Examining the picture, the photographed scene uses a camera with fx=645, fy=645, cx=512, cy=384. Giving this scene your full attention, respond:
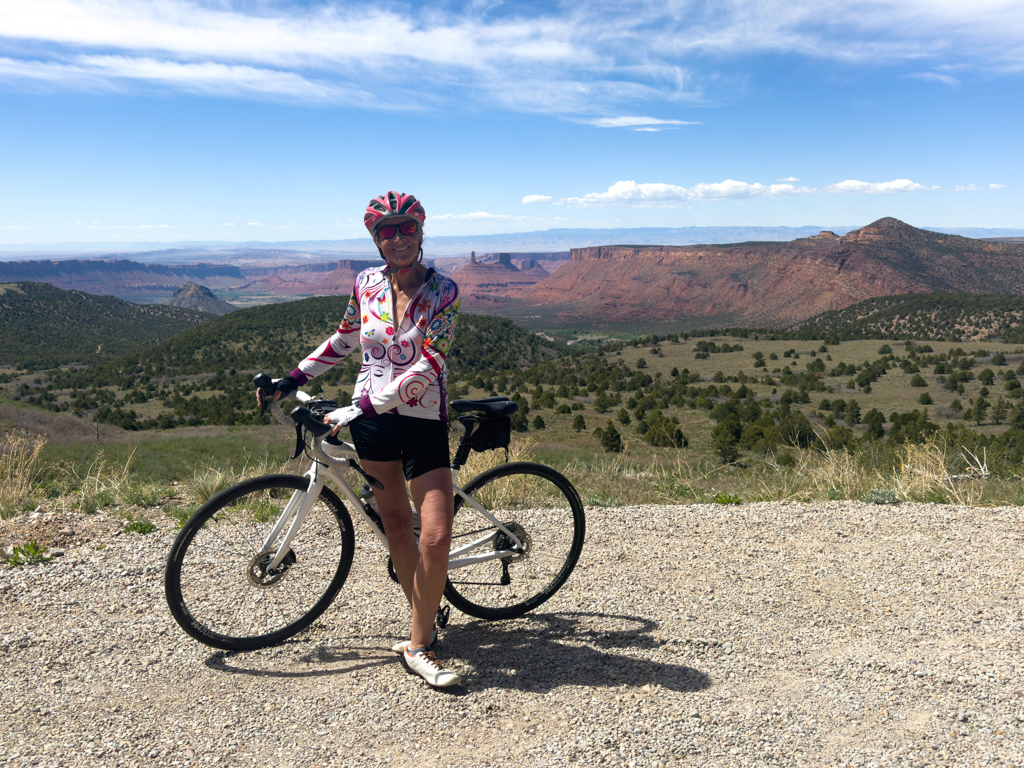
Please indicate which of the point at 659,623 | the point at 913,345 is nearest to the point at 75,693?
the point at 659,623

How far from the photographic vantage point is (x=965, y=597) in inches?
151

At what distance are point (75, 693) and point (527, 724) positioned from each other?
6.45 ft

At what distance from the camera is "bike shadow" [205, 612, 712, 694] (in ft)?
9.79

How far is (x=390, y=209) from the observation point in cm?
289

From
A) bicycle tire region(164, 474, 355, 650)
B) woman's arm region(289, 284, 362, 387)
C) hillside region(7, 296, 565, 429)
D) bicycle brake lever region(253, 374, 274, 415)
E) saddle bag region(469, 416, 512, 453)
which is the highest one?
woman's arm region(289, 284, 362, 387)

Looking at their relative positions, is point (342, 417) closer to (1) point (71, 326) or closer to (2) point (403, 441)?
(2) point (403, 441)

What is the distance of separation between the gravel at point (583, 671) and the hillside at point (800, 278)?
141430 millimetres

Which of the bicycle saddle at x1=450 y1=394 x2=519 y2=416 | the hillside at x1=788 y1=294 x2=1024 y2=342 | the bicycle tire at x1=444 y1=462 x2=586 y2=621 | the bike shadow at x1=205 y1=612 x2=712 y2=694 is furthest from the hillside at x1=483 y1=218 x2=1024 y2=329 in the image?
the bicycle saddle at x1=450 y1=394 x2=519 y2=416

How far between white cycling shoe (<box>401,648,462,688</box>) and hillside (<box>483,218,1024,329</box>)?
5639 inches

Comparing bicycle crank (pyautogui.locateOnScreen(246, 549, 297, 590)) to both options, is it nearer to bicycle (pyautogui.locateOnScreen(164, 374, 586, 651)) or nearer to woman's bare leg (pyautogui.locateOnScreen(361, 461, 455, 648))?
bicycle (pyautogui.locateOnScreen(164, 374, 586, 651))

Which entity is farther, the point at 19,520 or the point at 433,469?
the point at 19,520

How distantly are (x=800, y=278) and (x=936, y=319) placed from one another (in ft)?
270

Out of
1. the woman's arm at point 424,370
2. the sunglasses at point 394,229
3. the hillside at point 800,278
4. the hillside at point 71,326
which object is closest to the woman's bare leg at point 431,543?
the woman's arm at point 424,370

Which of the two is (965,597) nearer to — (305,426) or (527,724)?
(527,724)
